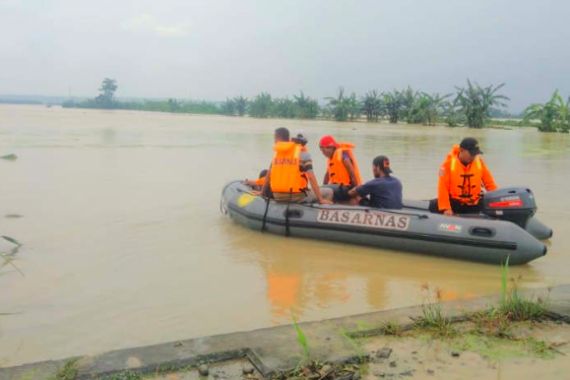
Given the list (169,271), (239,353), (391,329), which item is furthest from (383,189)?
(239,353)

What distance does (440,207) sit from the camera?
6.16 metres

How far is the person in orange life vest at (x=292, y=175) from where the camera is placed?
21.6 ft

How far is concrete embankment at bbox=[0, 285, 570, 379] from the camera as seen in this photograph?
2.58 meters

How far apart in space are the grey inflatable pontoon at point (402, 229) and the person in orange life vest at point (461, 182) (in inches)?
12.5

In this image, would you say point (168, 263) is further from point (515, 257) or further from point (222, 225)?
point (515, 257)

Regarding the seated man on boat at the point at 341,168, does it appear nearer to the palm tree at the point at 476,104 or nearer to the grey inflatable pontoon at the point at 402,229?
the grey inflatable pontoon at the point at 402,229

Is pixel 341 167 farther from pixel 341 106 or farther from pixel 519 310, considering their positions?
pixel 341 106

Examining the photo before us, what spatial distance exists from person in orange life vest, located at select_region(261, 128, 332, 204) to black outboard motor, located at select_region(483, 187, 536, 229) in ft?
5.53

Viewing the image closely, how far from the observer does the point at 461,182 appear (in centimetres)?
610

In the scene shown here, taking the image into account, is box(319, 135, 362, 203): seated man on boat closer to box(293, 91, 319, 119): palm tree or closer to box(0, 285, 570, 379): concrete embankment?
box(0, 285, 570, 379): concrete embankment

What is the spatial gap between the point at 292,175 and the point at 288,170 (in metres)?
0.07

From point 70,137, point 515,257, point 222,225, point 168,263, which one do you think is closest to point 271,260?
point 168,263

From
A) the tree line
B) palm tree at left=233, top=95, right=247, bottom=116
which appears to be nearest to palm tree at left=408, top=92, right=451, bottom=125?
the tree line

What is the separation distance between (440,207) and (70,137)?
1750cm
